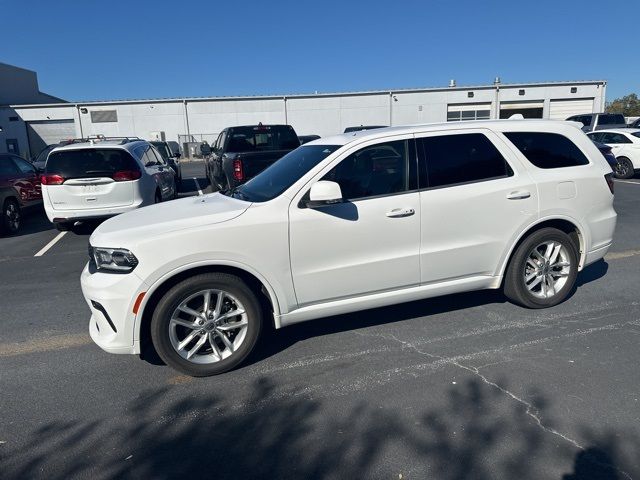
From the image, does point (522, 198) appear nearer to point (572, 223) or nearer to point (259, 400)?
point (572, 223)

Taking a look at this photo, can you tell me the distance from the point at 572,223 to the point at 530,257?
0.55 metres

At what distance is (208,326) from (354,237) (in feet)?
4.40

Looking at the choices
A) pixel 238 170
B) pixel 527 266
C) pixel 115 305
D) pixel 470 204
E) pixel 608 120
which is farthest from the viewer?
pixel 608 120

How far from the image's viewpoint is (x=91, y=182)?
8.37 meters

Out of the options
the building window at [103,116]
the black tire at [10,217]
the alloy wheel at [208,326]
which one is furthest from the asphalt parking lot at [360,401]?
the building window at [103,116]

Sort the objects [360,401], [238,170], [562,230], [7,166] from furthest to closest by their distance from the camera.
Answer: [7,166] → [238,170] → [562,230] → [360,401]

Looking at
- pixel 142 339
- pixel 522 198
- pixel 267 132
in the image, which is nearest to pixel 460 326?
pixel 522 198

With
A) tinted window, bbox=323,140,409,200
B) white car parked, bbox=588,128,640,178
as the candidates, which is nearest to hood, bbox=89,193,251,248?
tinted window, bbox=323,140,409,200

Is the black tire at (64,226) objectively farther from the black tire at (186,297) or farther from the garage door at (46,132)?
the garage door at (46,132)

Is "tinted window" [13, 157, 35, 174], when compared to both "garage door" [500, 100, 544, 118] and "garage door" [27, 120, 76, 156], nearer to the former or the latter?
"garage door" [27, 120, 76, 156]

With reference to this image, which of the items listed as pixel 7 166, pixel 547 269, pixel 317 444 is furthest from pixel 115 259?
pixel 7 166

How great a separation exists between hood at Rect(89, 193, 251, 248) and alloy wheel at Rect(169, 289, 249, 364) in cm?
54

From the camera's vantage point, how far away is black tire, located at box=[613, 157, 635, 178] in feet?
49.4

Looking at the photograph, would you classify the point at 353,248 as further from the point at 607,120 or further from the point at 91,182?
the point at 607,120
